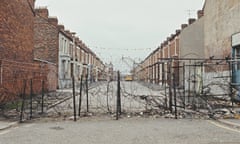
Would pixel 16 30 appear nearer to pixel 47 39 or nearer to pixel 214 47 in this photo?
pixel 214 47

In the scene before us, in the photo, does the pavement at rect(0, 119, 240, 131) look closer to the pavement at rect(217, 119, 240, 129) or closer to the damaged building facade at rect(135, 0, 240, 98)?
the pavement at rect(217, 119, 240, 129)

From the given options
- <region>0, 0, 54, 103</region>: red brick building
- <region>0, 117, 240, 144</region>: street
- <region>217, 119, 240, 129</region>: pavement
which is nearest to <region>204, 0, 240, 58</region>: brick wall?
<region>217, 119, 240, 129</region>: pavement

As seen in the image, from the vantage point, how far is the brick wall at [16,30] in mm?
17391

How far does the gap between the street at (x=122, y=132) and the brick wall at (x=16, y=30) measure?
6546 mm

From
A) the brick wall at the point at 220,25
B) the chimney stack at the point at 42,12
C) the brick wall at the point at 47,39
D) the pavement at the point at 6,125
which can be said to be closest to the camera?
the pavement at the point at 6,125

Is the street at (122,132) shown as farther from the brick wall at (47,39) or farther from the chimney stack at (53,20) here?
the chimney stack at (53,20)

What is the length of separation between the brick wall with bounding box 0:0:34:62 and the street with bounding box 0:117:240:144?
655cm

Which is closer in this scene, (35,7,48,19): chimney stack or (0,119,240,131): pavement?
(0,119,240,131): pavement

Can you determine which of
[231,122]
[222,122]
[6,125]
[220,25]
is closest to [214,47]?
[220,25]

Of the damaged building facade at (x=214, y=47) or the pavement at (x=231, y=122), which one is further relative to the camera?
the damaged building facade at (x=214, y=47)

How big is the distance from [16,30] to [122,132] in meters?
11.9

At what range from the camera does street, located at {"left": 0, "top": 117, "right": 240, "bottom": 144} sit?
8945mm

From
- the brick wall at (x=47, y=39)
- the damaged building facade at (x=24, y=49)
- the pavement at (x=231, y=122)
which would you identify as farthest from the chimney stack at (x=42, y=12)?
the pavement at (x=231, y=122)

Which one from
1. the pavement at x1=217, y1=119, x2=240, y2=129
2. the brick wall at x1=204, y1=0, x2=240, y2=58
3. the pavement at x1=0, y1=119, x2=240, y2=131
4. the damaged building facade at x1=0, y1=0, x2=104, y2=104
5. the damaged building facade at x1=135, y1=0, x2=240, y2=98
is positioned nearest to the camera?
the pavement at x1=0, y1=119, x2=240, y2=131
